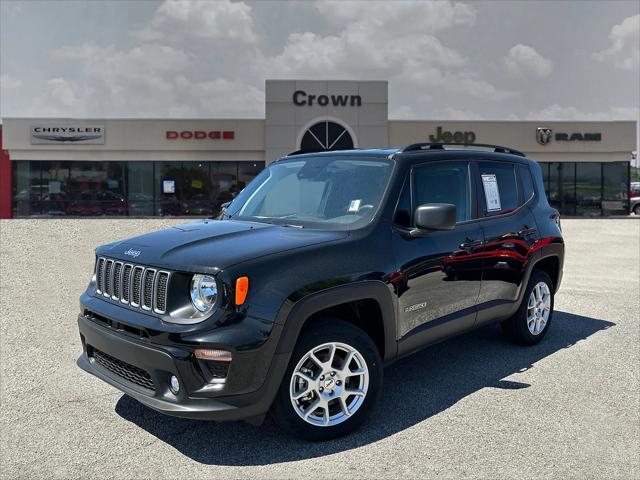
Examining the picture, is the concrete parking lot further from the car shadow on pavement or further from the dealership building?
the dealership building

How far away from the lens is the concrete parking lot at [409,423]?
126 inches

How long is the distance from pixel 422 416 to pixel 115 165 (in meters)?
28.7

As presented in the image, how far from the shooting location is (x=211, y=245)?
345 centimetres

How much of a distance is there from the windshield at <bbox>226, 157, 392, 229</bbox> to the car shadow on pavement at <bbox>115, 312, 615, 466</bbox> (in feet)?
4.59

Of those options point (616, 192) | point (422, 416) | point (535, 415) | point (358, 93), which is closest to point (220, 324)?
point (422, 416)

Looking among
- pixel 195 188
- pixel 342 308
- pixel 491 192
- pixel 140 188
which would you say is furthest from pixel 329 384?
pixel 140 188

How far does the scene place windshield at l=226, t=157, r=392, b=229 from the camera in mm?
4047

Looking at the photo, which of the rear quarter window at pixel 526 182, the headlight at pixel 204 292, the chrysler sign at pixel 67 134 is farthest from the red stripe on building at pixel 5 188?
the headlight at pixel 204 292

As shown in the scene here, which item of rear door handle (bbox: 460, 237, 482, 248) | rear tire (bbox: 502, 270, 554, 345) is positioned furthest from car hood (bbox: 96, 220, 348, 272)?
rear tire (bbox: 502, 270, 554, 345)

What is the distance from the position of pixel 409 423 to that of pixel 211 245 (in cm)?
180

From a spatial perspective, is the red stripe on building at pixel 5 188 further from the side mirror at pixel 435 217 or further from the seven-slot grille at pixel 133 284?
the side mirror at pixel 435 217

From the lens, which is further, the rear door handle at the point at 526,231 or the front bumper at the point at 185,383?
the rear door handle at the point at 526,231

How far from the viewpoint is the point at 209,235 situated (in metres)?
3.72

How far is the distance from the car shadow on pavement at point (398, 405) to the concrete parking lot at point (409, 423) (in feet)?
0.04
